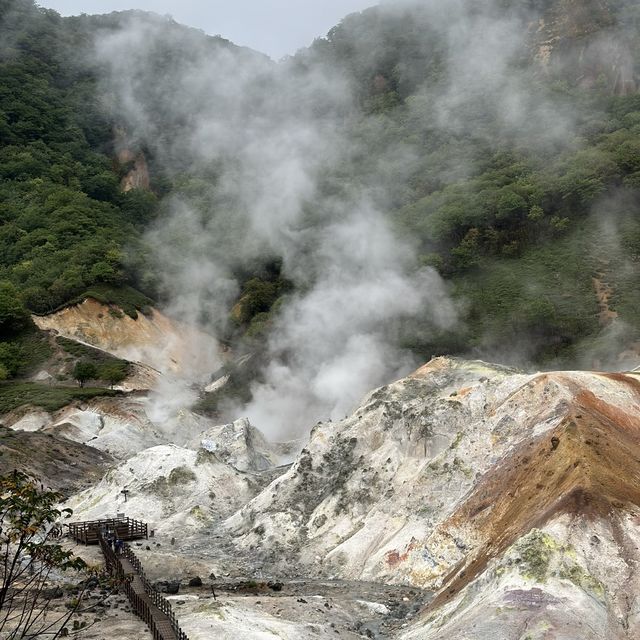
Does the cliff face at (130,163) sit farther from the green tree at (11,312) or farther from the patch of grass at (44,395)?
the patch of grass at (44,395)

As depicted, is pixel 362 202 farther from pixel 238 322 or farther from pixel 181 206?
pixel 181 206

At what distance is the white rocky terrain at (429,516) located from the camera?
49.1 ft

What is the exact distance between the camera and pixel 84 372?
59375 mm

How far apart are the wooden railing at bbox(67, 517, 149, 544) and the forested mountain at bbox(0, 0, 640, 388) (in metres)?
31.9

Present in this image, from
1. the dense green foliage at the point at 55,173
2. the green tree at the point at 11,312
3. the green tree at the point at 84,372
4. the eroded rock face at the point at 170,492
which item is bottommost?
the green tree at the point at 84,372

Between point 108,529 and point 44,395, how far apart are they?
30.4 metres

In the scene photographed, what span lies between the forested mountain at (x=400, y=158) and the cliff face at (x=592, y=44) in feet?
0.97

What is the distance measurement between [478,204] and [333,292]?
62.9 ft

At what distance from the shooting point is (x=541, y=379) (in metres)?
25.1

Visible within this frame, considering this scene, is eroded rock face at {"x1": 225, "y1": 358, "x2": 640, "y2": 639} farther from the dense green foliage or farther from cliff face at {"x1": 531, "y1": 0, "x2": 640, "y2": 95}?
cliff face at {"x1": 531, "y1": 0, "x2": 640, "y2": 95}

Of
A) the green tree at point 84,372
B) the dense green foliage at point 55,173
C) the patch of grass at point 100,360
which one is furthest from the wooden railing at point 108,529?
the dense green foliage at point 55,173

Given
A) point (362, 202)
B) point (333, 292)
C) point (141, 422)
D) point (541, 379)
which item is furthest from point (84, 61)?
point (541, 379)

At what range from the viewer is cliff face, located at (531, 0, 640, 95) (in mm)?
93625

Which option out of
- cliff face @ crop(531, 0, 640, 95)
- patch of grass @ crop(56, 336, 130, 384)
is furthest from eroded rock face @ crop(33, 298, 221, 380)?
cliff face @ crop(531, 0, 640, 95)
